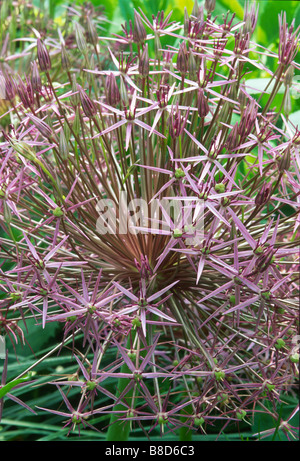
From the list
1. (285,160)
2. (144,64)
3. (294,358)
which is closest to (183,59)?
(144,64)

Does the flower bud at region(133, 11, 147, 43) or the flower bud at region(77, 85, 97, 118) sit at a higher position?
the flower bud at region(133, 11, 147, 43)

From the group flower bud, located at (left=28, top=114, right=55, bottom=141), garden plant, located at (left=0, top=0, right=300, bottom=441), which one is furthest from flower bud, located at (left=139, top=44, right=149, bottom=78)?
flower bud, located at (left=28, top=114, right=55, bottom=141)

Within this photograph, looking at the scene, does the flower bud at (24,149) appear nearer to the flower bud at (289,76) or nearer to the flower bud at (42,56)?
the flower bud at (42,56)

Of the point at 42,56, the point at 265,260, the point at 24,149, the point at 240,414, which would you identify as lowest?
the point at 240,414

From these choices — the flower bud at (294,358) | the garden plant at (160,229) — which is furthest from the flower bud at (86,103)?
the flower bud at (294,358)

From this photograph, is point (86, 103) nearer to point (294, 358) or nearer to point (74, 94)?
point (74, 94)

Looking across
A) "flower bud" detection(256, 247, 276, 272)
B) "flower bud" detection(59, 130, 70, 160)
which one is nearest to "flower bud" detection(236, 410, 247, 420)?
"flower bud" detection(256, 247, 276, 272)

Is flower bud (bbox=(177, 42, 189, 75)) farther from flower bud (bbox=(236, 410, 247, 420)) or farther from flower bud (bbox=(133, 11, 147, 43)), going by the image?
flower bud (bbox=(236, 410, 247, 420))

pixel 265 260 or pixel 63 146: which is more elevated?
pixel 63 146

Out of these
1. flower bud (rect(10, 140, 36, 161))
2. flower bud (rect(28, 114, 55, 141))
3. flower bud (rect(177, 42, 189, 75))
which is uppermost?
flower bud (rect(177, 42, 189, 75))

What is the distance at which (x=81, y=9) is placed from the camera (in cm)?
86

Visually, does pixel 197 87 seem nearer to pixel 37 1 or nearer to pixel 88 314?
pixel 88 314

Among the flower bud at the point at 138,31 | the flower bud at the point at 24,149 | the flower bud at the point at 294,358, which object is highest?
the flower bud at the point at 138,31

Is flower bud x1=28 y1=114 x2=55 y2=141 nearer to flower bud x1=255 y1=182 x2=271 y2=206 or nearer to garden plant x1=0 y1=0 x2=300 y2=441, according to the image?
garden plant x1=0 y1=0 x2=300 y2=441
